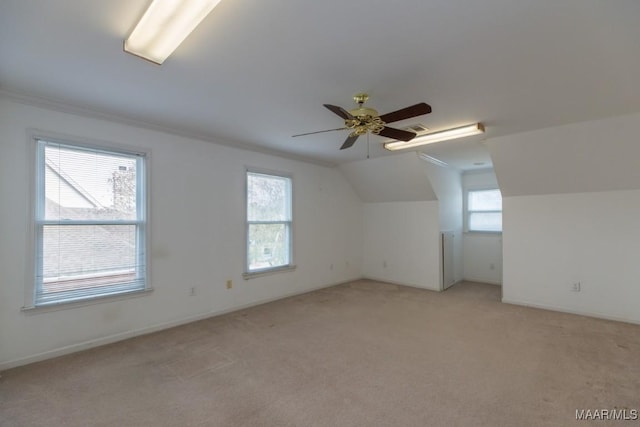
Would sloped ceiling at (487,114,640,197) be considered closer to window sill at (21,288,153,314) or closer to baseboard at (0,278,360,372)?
baseboard at (0,278,360,372)

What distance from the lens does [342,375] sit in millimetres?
2520

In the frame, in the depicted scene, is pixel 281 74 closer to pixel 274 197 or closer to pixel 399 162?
pixel 274 197

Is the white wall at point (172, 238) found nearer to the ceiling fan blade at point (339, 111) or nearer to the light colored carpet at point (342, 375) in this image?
the light colored carpet at point (342, 375)

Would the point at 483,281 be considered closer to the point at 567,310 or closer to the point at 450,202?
the point at 450,202

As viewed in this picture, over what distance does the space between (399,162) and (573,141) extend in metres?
2.26

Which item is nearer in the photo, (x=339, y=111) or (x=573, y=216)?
(x=339, y=111)

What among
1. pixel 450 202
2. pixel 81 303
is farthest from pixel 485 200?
pixel 81 303

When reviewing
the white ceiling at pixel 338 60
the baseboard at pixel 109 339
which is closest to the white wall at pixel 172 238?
the baseboard at pixel 109 339

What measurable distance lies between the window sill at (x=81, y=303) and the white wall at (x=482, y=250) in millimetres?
5925

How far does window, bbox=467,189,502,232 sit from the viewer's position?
19.7 feet

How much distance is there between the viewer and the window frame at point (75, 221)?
274cm

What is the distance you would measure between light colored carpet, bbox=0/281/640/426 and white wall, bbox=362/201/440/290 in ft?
5.60

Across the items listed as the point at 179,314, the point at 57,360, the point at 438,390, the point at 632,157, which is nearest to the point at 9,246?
the point at 57,360

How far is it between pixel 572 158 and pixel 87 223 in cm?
571
